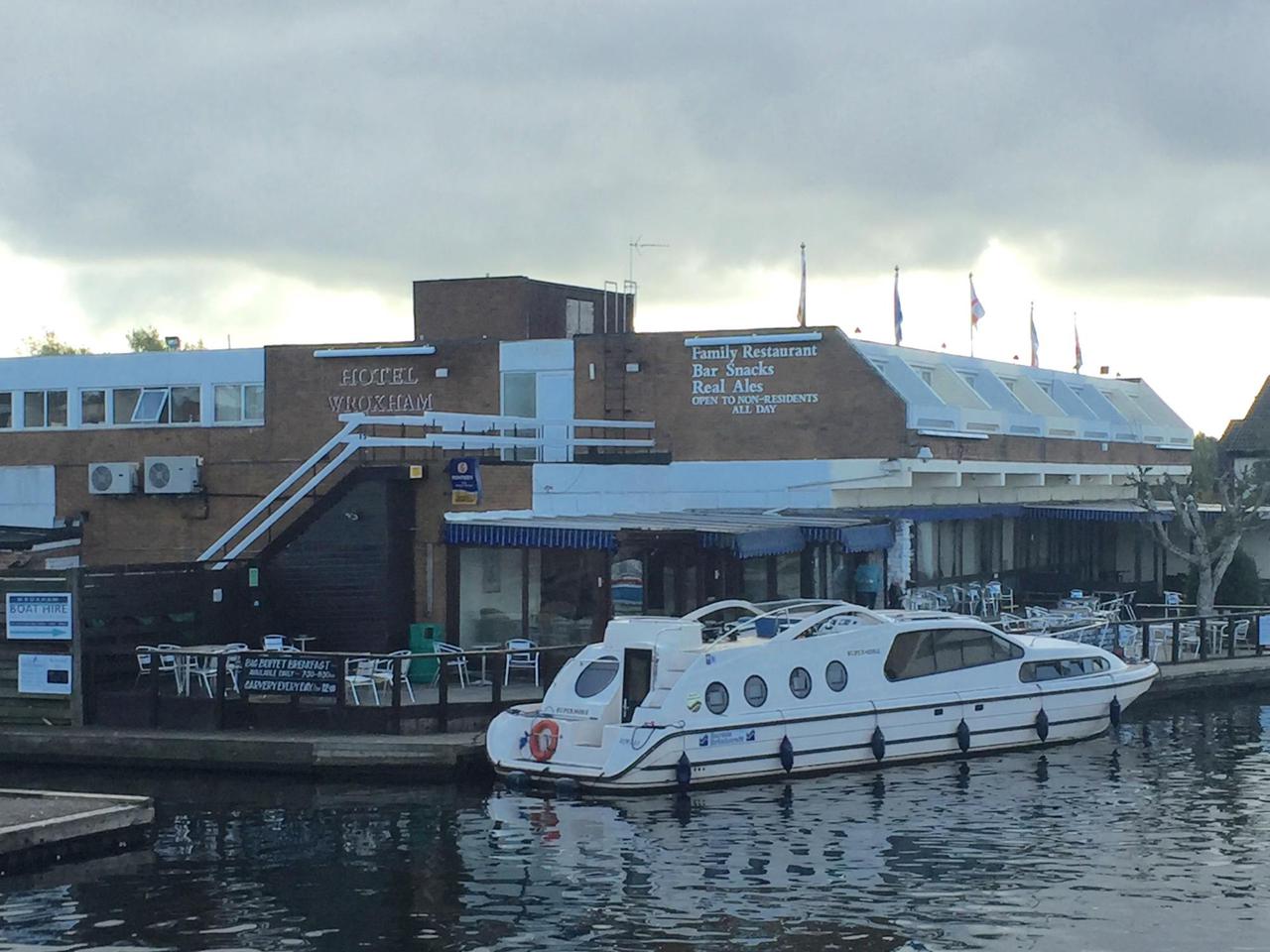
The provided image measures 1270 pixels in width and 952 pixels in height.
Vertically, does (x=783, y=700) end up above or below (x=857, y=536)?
below

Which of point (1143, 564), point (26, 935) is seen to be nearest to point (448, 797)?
point (26, 935)

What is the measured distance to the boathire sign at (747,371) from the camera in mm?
36594

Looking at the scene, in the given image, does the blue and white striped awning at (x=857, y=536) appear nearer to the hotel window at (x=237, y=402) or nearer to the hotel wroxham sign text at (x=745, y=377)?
the hotel wroxham sign text at (x=745, y=377)

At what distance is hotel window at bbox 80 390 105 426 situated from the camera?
133ft

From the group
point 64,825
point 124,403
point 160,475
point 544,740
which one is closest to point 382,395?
point 160,475

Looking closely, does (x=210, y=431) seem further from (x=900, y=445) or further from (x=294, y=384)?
(x=900, y=445)

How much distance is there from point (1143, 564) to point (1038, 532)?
4.80 metres

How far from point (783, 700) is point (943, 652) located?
3.39 metres

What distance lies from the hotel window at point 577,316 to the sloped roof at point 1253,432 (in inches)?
1552

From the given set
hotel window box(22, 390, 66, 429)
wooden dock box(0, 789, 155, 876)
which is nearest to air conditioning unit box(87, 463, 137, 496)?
hotel window box(22, 390, 66, 429)

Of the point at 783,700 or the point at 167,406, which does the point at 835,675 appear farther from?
the point at 167,406

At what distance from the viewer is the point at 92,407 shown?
1594 inches

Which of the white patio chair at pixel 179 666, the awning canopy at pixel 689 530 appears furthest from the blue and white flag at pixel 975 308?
the white patio chair at pixel 179 666

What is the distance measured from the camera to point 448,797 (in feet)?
78.7
